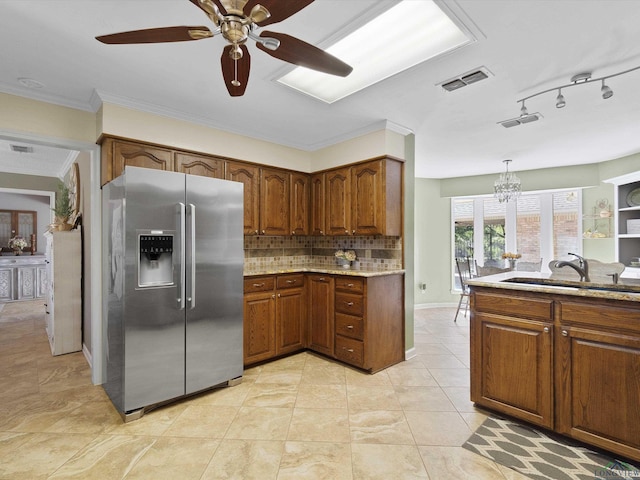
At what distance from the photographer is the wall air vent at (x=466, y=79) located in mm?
2387

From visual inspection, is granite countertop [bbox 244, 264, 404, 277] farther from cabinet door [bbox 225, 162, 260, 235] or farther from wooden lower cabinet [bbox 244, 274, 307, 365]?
cabinet door [bbox 225, 162, 260, 235]

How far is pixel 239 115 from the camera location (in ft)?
10.6

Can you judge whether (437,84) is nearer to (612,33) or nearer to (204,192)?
(612,33)

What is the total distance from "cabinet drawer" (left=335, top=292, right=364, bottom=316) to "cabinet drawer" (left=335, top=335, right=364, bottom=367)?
294 millimetres

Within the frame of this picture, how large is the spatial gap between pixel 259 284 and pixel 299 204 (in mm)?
1303

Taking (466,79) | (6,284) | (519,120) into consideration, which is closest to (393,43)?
(466,79)

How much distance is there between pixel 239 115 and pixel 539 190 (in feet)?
17.5

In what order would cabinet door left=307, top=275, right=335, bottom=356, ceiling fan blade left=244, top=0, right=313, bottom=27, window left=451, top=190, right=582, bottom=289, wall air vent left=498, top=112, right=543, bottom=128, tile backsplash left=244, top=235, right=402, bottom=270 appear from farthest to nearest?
window left=451, top=190, right=582, bottom=289, tile backsplash left=244, top=235, right=402, bottom=270, cabinet door left=307, top=275, right=335, bottom=356, wall air vent left=498, top=112, right=543, bottom=128, ceiling fan blade left=244, top=0, right=313, bottom=27

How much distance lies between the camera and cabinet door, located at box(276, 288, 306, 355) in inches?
140

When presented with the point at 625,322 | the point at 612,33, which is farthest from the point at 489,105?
the point at 625,322

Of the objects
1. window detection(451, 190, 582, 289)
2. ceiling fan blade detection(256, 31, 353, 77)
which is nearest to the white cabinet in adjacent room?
ceiling fan blade detection(256, 31, 353, 77)

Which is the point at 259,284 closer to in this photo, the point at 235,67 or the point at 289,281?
the point at 289,281

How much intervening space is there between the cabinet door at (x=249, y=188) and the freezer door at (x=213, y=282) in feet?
2.30

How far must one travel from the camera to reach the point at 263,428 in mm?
2256
